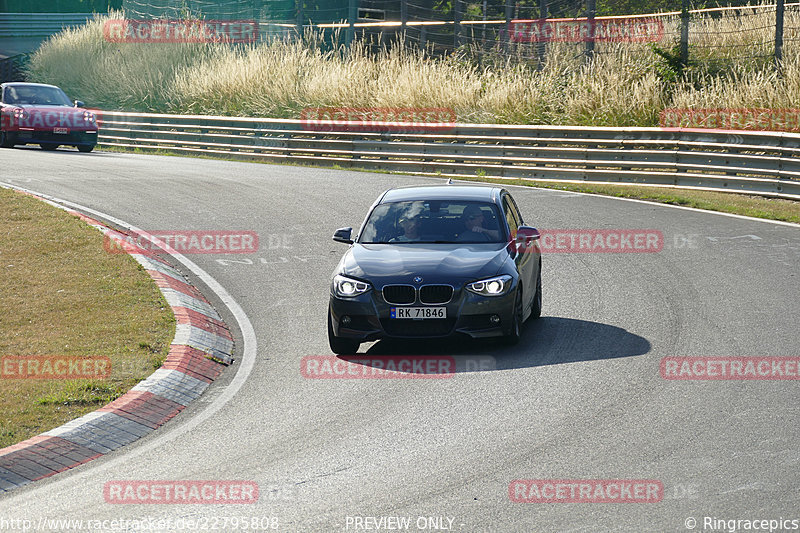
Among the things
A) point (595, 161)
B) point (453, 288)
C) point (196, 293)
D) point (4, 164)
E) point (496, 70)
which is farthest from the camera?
point (496, 70)

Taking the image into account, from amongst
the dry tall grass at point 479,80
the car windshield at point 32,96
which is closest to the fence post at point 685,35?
the dry tall grass at point 479,80

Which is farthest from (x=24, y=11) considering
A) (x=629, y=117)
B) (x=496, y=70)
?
(x=629, y=117)

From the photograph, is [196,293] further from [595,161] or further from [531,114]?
[531,114]

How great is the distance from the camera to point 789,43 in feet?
85.8

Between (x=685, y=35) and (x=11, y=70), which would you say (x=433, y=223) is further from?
(x=11, y=70)

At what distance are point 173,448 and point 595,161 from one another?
17.0 metres

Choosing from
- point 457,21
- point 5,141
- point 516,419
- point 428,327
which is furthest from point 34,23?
point 516,419

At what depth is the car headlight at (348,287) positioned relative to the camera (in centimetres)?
1014

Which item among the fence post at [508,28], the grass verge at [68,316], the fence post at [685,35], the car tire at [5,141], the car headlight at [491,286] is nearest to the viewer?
the grass verge at [68,316]

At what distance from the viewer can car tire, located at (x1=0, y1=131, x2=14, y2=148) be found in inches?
1201

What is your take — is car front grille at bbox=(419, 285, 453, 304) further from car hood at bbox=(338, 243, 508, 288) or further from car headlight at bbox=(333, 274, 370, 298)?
car headlight at bbox=(333, 274, 370, 298)

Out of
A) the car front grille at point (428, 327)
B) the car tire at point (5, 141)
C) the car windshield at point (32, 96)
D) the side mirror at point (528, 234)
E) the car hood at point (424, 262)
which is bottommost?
the car tire at point (5, 141)

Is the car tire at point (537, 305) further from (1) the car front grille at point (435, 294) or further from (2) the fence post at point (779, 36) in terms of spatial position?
(2) the fence post at point (779, 36)

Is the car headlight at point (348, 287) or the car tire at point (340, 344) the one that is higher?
the car headlight at point (348, 287)
